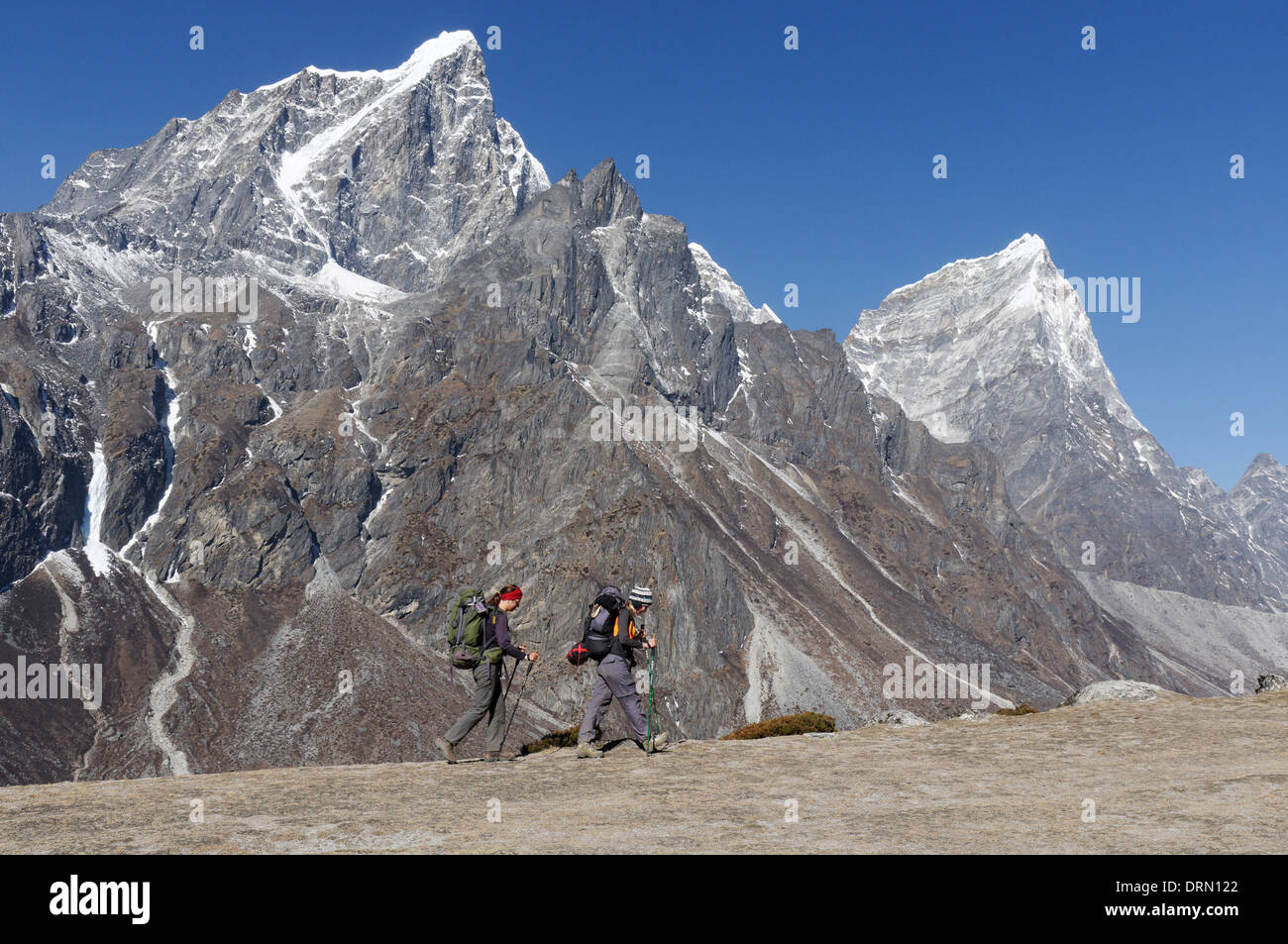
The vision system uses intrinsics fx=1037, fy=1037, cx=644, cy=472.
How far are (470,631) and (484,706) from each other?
1.45 m

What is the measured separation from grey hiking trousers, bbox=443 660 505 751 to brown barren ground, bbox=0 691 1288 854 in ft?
2.29

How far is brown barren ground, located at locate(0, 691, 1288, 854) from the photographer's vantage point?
464 inches

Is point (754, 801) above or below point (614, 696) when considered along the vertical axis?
below

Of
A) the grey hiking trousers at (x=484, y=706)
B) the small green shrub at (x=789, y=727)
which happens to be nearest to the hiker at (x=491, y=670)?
the grey hiking trousers at (x=484, y=706)

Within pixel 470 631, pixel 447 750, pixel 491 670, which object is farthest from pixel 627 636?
pixel 447 750

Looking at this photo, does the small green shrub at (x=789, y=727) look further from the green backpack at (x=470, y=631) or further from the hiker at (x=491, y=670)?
the green backpack at (x=470, y=631)

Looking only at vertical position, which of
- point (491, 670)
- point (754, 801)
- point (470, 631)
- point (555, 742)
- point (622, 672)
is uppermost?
point (470, 631)

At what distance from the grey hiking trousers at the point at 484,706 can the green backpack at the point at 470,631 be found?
17 cm

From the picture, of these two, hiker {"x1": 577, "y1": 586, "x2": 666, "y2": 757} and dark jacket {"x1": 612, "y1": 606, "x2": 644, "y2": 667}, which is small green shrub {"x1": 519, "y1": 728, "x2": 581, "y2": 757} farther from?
dark jacket {"x1": 612, "y1": 606, "x2": 644, "y2": 667}

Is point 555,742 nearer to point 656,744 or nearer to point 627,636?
point 656,744

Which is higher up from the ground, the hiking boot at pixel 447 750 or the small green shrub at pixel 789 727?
the hiking boot at pixel 447 750

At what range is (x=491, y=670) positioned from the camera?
62.6 ft

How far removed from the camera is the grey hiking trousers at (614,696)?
1898cm
